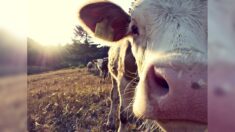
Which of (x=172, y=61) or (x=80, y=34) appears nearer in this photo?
(x=172, y=61)

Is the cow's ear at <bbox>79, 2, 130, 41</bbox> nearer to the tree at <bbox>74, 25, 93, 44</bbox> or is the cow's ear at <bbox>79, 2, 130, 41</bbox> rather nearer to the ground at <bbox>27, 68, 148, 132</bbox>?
the tree at <bbox>74, 25, 93, 44</bbox>

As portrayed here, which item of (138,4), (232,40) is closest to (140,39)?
(138,4)

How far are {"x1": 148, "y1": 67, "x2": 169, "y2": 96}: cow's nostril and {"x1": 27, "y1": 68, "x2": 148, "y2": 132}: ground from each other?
4.16 feet

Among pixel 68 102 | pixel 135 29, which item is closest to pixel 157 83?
pixel 135 29

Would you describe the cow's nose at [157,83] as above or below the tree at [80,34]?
below

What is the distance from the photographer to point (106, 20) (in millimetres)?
1384

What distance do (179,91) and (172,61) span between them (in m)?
0.06

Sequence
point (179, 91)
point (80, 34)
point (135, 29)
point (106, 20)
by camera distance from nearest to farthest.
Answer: point (179, 91) → point (135, 29) → point (106, 20) → point (80, 34)

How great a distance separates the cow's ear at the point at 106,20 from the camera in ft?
4.32

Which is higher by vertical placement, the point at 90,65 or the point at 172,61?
the point at 172,61

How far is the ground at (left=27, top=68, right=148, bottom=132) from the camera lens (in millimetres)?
2250

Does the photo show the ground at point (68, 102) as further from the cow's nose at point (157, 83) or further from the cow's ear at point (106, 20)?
the cow's nose at point (157, 83)

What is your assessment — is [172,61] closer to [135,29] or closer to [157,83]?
[157,83]

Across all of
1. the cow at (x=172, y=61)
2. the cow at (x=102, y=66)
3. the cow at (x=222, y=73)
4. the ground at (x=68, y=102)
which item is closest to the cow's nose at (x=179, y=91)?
the cow at (x=172, y=61)
